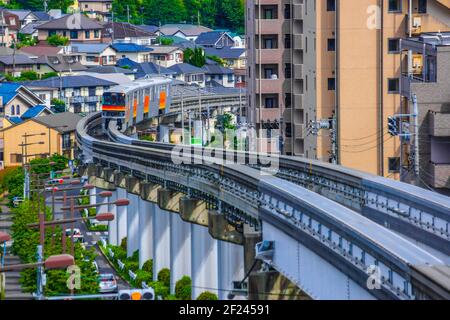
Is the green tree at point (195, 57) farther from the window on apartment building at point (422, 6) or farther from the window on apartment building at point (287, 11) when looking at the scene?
the window on apartment building at point (422, 6)

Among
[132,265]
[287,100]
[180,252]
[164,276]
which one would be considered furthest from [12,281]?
[287,100]

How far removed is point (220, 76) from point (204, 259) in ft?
240

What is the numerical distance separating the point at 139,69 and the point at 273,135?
53.9m

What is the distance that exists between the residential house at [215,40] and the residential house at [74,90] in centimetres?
3503

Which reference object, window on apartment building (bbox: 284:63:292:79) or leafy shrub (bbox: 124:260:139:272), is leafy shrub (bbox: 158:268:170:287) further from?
window on apartment building (bbox: 284:63:292:79)

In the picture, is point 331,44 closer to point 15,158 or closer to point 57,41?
point 15,158

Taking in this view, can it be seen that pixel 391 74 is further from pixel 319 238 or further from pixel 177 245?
pixel 319 238

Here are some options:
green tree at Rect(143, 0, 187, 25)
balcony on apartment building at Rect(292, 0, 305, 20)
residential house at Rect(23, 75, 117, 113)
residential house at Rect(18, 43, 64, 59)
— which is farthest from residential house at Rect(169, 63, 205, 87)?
balcony on apartment building at Rect(292, 0, 305, 20)

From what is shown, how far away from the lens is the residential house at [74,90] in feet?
269

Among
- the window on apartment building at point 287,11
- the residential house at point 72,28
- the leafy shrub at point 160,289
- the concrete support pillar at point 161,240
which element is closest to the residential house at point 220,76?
the residential house at point 72,28

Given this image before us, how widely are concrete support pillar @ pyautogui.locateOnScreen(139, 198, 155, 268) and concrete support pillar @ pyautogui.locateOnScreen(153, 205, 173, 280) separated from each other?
618mm

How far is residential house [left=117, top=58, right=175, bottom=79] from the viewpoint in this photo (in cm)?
9575
